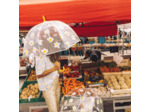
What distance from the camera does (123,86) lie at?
117 inches

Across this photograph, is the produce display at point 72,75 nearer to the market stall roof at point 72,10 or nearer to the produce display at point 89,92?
the produce display at point 89,92

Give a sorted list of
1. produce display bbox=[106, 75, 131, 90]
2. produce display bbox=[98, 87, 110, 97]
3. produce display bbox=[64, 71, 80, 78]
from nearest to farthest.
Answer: produce display bbox=[98, 87, 110, 97] → produce display bbox=[106, 75, 131, 90] → produce display bbox=[64, 71, 80, 78]

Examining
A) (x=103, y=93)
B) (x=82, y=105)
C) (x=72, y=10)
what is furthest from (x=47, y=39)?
(x=103, y=93)

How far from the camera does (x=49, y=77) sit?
243cm

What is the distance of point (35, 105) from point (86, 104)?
125cm

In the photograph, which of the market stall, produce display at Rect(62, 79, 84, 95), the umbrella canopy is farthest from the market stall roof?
produce display at Rect(62, 79, 84, 95)

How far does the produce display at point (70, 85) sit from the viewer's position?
3262mm

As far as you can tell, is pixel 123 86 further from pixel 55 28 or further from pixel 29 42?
pixel 29 42

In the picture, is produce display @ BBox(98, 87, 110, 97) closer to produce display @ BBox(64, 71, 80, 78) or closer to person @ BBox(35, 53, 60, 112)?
person @ BBox(35, 53, 60, 112)

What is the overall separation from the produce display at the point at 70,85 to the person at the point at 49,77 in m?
0.80

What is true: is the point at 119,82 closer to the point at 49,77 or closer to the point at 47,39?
the point at 49,77

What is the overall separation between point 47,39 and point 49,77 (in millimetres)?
763

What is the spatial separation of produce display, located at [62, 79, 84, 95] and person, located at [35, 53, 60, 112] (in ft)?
2.61

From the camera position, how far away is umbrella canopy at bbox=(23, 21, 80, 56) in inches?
79.5
